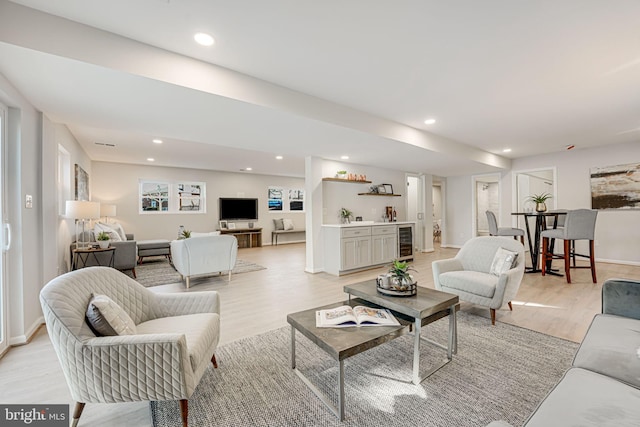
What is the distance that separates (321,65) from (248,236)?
7279mm

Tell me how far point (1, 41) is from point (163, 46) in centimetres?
91

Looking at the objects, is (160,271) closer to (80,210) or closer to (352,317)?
(80,210)

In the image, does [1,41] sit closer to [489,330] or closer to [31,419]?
[31,419]

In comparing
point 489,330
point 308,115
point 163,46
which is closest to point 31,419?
point 163,46

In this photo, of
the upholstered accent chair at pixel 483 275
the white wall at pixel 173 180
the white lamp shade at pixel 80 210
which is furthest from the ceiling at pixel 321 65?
the white wall at pixel 173 180

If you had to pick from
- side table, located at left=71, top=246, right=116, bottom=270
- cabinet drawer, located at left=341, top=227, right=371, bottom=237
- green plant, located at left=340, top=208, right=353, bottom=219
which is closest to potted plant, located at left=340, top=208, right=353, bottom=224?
green plant, located at left=340, top=208, right=353, bottom=219

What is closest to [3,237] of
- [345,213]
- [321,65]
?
[321,65]

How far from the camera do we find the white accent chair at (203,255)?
14.0ft

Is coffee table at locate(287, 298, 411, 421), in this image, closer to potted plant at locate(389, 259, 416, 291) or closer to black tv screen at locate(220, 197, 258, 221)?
potted plant at locate(389, 259, 416, 291)

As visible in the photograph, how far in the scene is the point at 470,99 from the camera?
3.19m

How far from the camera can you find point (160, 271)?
17.8 feet

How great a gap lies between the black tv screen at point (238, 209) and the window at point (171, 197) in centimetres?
59

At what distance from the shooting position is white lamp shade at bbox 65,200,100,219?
11.6ft

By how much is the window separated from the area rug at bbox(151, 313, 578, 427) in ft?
21.7
